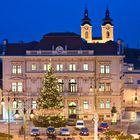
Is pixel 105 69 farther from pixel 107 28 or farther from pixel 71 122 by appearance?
pixel 107 28

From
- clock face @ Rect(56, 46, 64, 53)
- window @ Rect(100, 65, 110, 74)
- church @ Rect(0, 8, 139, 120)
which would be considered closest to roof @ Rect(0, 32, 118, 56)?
church @ Rect(0, 8, 139, 120)

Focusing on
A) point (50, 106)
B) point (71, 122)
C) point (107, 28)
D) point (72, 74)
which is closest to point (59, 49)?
point (72, 74)

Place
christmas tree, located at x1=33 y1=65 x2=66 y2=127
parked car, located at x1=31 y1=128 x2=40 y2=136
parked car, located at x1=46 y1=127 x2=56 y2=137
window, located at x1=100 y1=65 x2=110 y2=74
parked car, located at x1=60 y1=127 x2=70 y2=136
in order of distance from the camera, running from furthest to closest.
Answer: window, located at x1=100 y1=65 x2=110 y2=74
christmas tree, located at x1=33 y1=65 x2=66 y2=127
parked car, located at x1=60 y1=127 x2=70 y2=136
parked car, located at x1=31 y1=128 x2=40 y2=136
parked car, located at x1=46 y1=127 x2=56 y2=137

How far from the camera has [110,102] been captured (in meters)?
85.6

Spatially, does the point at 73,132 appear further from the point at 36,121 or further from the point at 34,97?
the point at 34,97

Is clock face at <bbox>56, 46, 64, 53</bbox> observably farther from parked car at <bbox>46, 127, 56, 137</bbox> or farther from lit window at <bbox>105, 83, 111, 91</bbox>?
parked car at <bbox>46, 127, 56, 137</bbox>

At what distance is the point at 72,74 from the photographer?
8550cm

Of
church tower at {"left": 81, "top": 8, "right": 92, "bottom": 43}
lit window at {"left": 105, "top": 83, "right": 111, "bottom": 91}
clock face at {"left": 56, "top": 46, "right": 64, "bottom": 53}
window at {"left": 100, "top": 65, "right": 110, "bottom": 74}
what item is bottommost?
lit window at {"left": 105, "top": 83, "right": 111, "bottom": 91}

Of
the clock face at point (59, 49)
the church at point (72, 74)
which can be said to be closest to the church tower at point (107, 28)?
the church at point (72, 74)

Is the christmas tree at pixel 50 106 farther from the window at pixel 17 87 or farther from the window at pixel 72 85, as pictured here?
the window at pixel 17 87

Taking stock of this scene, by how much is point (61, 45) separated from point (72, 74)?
4100mm

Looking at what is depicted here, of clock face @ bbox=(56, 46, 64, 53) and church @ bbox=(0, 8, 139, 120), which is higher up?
clock face @ bbox=(56, 46, 64, 53)

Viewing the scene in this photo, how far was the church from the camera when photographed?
85375mm

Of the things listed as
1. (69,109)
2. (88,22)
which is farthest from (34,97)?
(88,22)
